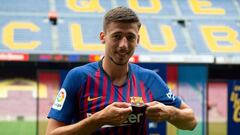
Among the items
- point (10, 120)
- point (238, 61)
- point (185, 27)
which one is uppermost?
point (185, 27)

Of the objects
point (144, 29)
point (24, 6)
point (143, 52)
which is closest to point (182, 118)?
point (143, 52)

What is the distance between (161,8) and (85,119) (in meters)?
11.4

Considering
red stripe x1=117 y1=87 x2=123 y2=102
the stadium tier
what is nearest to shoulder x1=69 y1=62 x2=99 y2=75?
red stripe x1=117 y1=87 x2=123 y2=102

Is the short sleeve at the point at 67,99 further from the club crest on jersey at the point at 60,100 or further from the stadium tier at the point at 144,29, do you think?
the stadium tier at the point at 144,29

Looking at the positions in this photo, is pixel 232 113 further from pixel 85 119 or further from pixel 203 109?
pixel 85 119

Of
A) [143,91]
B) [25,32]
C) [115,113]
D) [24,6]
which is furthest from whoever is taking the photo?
[24,6]

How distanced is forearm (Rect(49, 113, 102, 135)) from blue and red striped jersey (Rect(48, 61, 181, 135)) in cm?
7

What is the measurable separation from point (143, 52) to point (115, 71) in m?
8.97

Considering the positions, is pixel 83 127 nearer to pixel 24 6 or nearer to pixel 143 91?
pixel 143 91

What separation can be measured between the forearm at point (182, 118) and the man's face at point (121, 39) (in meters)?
0.33

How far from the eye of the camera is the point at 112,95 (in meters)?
2.24

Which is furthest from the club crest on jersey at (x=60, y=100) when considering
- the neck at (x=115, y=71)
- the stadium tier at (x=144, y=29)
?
the stadium tier at (x=144, y=29)

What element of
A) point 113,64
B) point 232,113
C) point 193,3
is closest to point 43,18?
point 193,3

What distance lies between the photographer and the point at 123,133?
219 centimetres
